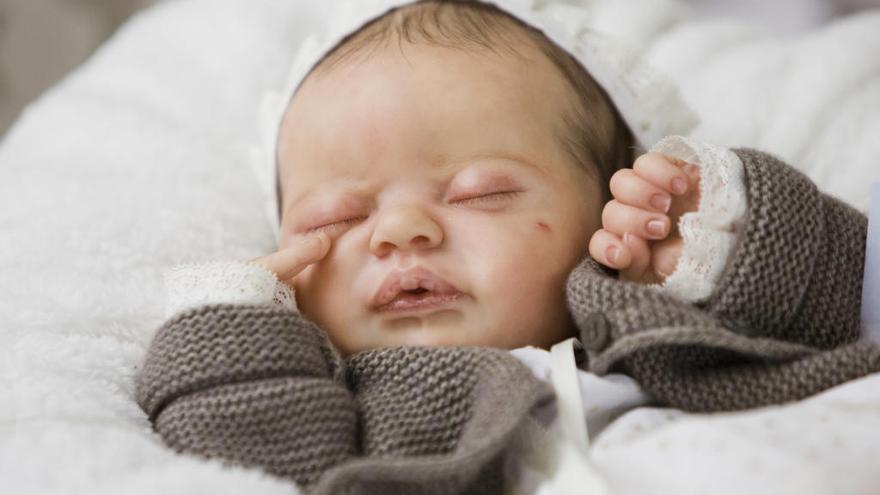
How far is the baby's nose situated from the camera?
0.95m

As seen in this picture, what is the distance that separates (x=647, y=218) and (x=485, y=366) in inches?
8.9

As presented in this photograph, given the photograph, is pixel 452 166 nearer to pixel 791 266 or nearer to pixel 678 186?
pixel 678 186

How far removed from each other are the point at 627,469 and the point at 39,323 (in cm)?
62

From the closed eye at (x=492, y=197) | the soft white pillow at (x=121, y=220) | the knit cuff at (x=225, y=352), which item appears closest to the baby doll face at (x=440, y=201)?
the closed eye at (x=492, y=197)

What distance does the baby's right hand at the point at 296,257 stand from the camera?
102 centimetres

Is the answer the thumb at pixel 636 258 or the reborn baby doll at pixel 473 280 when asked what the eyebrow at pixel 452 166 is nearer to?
the reborn baby doll at pixel 473 280

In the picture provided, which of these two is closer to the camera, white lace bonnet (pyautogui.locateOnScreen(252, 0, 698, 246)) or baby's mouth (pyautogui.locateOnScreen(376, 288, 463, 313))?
baby's mouth (pyautogui.locateOnScreen(376, 288, 463, 313))

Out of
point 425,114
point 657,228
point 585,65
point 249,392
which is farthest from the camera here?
point 585,65

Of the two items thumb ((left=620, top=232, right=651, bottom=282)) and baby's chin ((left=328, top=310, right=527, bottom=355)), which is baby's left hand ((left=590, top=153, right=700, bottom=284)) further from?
baby's chin ((left=328, top=310, right=527, bottom=355))

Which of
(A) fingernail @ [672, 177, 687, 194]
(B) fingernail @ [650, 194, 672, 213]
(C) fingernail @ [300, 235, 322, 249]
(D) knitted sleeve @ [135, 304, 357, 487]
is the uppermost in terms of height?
(A) fingernail @ [672, 177, 687, 194]

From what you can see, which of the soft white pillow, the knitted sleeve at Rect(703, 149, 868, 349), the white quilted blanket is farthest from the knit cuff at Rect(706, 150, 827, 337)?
the soft white pillow

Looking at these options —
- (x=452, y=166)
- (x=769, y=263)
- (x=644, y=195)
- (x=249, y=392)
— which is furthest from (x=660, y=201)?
(x=249, y=392)

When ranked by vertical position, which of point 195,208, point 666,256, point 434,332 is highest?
point 666,256

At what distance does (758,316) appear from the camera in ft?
2.97
